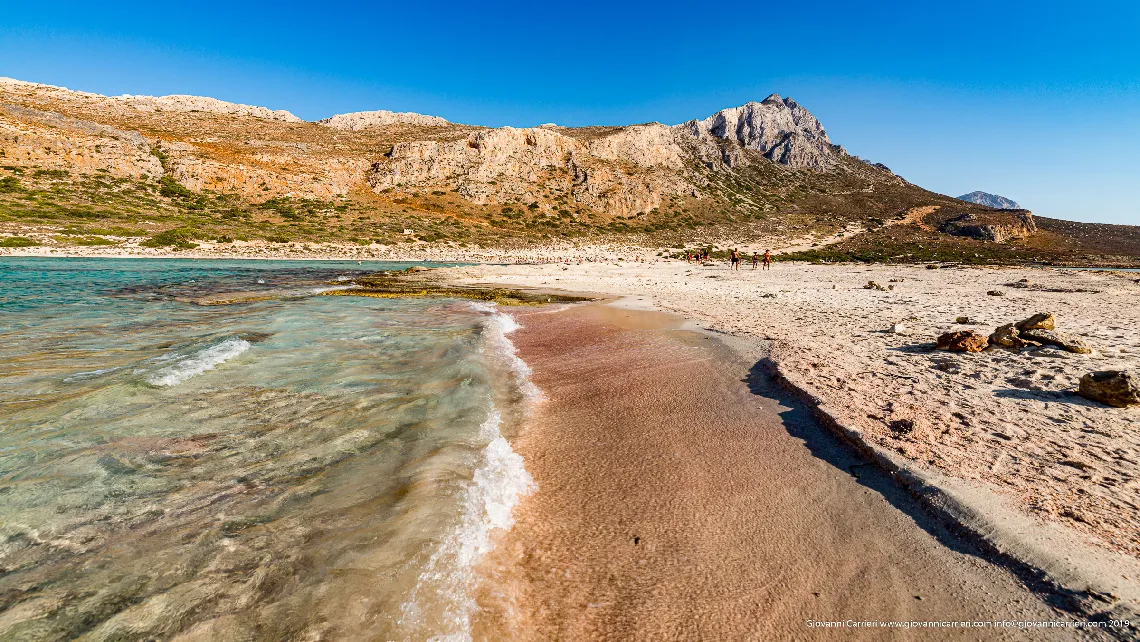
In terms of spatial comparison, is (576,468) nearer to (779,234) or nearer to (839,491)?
(839,491)

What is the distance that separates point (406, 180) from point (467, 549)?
267ft

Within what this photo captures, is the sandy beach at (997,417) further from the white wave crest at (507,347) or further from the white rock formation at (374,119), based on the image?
the white rock formation at (374,119)

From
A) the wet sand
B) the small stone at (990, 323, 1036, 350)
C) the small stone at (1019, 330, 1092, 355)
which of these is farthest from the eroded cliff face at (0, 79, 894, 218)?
the small stone at (1019, 330, 1092, 355)

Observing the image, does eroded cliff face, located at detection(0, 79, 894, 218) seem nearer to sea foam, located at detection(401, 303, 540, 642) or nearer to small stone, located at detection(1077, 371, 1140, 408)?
sea foam, located at detection(401, 303, 540, 642)

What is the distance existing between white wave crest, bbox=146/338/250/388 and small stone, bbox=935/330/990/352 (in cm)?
1321

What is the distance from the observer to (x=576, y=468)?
15.6 feet

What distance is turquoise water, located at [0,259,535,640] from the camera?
2652 millimetres

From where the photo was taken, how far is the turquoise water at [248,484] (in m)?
2.65

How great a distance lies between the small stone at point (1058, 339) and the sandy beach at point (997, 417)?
0.15 metres

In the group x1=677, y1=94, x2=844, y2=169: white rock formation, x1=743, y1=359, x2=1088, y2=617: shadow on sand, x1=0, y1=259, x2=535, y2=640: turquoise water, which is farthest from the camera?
x1=677, y1=94, x2=844, y2=169: white rock formation

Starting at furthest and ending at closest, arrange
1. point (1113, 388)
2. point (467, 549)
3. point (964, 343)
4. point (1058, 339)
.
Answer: point (964, 343)
point (1058, 339)
point (1113, 388)
point (467, 549)

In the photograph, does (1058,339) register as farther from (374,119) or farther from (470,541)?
(374,119)

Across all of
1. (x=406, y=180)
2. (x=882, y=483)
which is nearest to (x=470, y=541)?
(x=882, y=483)

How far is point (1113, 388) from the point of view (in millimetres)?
5418
